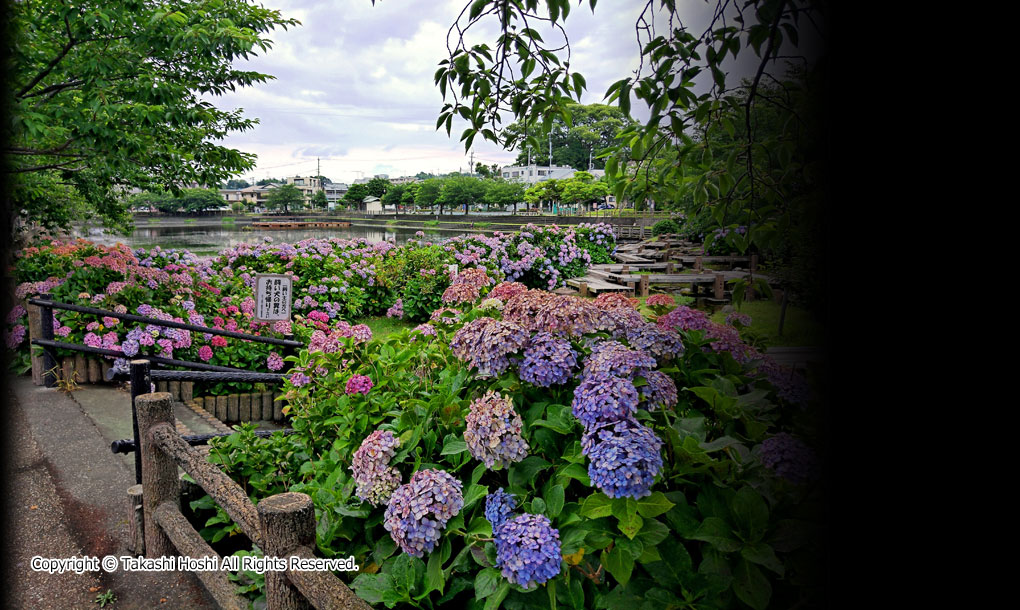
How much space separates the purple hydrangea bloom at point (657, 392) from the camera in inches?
52.3

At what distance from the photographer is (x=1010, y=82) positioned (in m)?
0.34

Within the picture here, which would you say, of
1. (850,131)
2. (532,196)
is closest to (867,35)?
(850,131)

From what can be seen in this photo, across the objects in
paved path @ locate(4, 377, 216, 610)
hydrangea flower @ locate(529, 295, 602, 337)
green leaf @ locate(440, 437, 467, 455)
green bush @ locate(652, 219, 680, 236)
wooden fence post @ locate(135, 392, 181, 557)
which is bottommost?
paved path @ locate(4, 377, 216, 610)

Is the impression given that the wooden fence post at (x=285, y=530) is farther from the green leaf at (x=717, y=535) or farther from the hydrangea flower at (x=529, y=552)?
the green leaf at (x=717, y=535)

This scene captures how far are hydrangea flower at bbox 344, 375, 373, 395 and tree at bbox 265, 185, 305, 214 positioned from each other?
7296 centimetres

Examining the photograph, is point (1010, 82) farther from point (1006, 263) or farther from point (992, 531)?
point (992, 531)

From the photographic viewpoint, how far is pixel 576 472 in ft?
4.00

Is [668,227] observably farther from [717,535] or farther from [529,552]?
[529,552]

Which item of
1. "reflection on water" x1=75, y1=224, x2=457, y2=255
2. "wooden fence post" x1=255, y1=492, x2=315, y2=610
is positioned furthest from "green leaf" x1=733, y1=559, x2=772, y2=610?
"reflection on water" x1=75, y1=224, x2=457, y2=255

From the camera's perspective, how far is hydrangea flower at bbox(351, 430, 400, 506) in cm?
144

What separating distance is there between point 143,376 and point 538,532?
2460 mm

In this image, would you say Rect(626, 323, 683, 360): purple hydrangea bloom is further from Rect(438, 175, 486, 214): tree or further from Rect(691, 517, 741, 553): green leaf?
Rect(438, 175, 486, 214): tree

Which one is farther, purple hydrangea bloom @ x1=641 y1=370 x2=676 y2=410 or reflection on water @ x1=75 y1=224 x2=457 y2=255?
reflection on water @ x1=75 y1=224 x2=457 y2=255

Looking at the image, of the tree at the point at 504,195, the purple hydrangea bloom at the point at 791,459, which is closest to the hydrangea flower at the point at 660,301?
the purple hydrangea bloom at the point at 791,459
